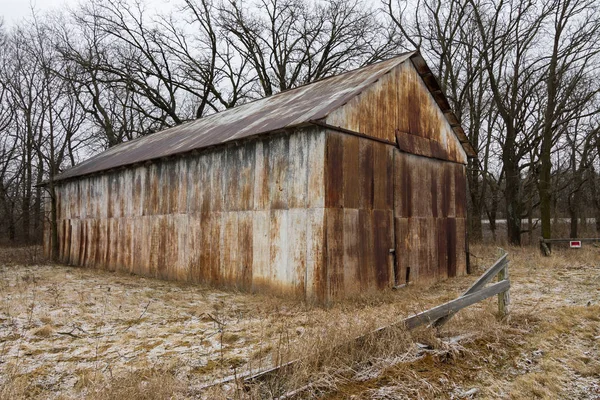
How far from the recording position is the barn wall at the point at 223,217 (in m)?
8.94

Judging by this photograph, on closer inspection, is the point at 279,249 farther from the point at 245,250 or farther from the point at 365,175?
the point at 365,175

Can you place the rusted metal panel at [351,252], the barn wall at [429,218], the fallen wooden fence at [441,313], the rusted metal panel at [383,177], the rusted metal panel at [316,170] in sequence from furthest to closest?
the barn wall at [429,218] → the rusted metal panel at [383,177] → the rusted metal panel at [351,252] → the rusted metal panel at [316,170] → the fallen wooden fence at [441,313]

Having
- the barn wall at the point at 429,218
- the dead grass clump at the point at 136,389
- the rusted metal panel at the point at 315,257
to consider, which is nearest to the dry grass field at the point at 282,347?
the dead grass clump at the point at 136,389

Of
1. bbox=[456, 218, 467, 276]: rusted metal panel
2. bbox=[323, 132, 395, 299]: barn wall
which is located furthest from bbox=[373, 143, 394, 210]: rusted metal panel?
bbox=[456, 218, 467, 276]: rusted metal panel

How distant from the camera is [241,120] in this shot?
12.9 metres

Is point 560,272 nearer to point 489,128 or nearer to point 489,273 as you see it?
point 489,273

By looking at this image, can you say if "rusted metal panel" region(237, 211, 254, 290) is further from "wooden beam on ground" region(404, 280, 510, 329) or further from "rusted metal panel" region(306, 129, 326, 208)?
"wooden beam on ground" region(404, 280, 510, 329)

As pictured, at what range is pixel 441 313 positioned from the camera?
5.41m

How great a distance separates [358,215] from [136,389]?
637 cm

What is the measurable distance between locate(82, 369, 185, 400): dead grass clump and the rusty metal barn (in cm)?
485

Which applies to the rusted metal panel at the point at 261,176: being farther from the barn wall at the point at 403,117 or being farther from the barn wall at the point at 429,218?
the barn wall at the point at 429,218

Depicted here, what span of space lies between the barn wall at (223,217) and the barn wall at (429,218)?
2.61 meters

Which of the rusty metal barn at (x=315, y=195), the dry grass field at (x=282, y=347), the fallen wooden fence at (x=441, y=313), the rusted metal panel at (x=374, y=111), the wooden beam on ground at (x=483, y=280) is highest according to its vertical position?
the rusted metal panel at (x=374, y=111)

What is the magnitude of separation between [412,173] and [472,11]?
1585cm
